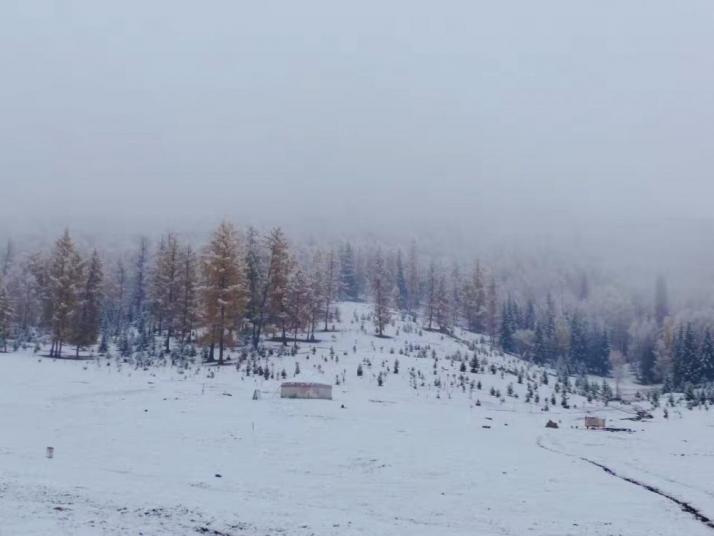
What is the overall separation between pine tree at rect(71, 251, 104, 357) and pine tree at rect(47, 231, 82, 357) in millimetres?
766

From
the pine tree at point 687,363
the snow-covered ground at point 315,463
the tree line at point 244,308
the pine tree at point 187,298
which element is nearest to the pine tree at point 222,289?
the tree line at point 244,308

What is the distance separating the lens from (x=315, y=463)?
74.3 ft

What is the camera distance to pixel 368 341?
230 feet

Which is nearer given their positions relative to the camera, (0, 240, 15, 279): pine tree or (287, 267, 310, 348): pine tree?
(287, 267, 310, 348): pine tree

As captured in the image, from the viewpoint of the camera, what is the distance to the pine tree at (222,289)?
53.6m

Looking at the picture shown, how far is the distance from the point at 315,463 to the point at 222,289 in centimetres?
3344

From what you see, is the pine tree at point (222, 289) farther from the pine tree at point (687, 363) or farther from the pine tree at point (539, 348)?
the pine tree at point (687, 363)

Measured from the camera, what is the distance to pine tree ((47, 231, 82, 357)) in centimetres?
5612

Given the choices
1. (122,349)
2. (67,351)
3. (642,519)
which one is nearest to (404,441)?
(642,519)

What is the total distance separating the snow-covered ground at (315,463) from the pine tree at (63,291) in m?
13.0

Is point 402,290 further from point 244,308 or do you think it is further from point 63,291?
point 63,291

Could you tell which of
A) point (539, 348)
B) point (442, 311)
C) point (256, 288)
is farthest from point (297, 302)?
point (539, 348)

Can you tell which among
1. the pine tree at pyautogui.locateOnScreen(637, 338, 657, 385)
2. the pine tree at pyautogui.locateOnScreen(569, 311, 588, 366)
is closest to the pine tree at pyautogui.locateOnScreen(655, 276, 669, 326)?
the pine tree at pyautogui.locateOnScreen(637, 338, 657, 385)

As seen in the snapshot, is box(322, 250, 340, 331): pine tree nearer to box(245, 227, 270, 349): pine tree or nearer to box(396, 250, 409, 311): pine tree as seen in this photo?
box(245, 227, 270, 349): pine tree
